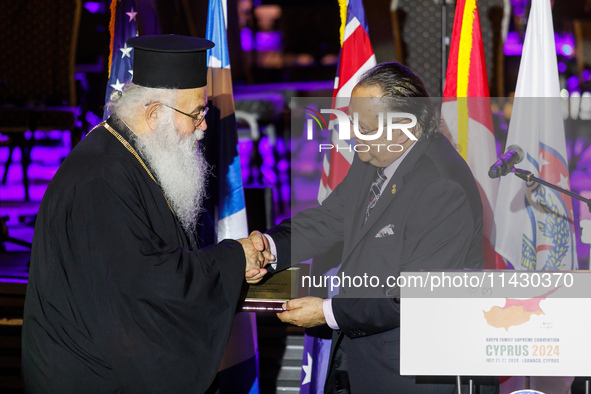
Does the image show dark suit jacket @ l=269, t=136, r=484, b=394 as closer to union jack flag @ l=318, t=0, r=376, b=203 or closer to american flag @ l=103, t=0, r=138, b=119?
union jack flag @ l=318, t=0, r=376, b=203

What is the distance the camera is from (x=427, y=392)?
2.32 metres

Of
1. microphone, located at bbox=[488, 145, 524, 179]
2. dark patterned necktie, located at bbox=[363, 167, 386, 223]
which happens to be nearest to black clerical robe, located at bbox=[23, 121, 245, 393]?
dark patterned necktie, located at bbox=[363, 167, 386, 223]

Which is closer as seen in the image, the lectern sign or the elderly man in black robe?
the lectern sign

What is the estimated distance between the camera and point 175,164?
2.52m

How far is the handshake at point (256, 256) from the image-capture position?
2.58 m

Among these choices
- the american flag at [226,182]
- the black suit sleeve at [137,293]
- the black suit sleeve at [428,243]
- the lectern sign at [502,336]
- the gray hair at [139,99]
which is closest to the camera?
the lectern sign at [502,336]

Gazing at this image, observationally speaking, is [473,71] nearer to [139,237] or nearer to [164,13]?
[139,237]

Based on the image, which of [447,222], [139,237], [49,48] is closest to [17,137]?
[49,48]

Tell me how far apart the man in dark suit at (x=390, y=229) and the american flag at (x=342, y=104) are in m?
0.87

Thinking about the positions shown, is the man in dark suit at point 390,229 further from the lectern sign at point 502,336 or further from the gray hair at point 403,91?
the lectern sign at point 502,336

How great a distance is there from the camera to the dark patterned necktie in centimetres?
260

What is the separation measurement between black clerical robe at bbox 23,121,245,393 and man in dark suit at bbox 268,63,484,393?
500 mm

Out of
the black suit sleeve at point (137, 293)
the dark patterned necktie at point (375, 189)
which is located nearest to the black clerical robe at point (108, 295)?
the black suit sleeve at point (137, 293)

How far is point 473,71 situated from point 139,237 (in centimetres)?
237
